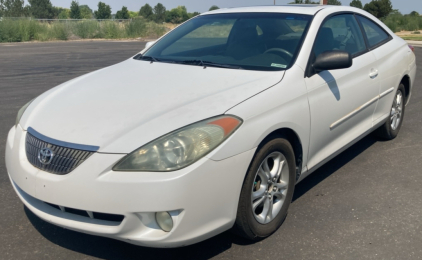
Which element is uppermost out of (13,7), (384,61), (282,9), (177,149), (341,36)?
(13,7)

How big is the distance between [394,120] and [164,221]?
3719mm

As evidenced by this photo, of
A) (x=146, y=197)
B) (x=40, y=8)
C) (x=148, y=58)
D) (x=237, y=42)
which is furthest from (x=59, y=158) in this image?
(x=40, y=8)

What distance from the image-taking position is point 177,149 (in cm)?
268

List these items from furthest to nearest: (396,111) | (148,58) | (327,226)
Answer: (396,111) → (148,58) → (327,226)

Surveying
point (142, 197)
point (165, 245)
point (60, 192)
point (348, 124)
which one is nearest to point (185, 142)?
point (142, 197)

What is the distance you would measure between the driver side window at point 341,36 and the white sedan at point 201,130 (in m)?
0.02

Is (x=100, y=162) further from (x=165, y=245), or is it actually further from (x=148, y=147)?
(x=165, y=245)

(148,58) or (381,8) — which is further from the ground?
(381,8)

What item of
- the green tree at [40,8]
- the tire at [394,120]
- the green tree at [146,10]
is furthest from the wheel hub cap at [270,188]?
the green tree at [146,10]

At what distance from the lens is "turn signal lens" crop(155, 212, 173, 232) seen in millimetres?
2666

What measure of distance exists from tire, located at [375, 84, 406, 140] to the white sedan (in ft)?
2.67

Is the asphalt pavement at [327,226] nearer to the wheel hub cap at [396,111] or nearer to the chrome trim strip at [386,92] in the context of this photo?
the wheel hub cap at [396,111]

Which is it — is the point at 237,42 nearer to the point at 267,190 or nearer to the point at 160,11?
the point at 267,190

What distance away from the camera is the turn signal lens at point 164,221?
2.67 metres
